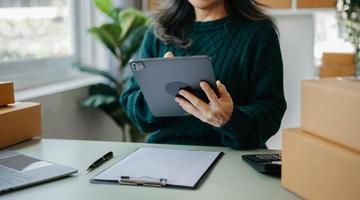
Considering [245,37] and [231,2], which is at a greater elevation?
[231,2]

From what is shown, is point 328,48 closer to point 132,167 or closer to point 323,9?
point 323,9

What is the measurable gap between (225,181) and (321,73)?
214 cm

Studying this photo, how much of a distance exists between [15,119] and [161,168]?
1.61 ft

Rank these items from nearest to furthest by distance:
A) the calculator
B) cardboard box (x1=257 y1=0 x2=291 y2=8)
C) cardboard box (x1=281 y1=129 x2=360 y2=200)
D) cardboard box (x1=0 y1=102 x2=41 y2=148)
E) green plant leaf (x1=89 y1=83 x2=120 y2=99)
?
cardboard box (x1=281 y1=129 x2=360 y2=200) → the calculator → cardboard box (x1=0 y1=102 x2=41 y2=148) → green plant leaf (x1=89 y1=83 x2=120 y2=99) → cardboard box (x1=257 y1=0 x2=291 y2=8)

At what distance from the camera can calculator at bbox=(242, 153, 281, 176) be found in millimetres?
1025

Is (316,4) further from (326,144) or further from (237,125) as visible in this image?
(326,144)

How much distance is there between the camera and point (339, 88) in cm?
81

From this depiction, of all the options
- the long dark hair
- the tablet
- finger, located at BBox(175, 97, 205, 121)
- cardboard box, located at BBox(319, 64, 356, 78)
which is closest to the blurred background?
cardboard box, located at BBox(319, 64, 356, 78)

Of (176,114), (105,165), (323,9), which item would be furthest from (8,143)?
(323,9)

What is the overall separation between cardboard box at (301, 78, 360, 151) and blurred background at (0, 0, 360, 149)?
1441 millimetres

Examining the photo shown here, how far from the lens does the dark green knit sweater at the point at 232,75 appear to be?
143 cm

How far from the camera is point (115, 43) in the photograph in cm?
264

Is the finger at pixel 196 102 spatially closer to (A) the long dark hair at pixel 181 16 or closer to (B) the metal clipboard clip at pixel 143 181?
(B) the metal clipboard clip at pixel 143 181

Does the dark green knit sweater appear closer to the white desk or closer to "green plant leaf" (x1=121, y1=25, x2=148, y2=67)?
the white desk
